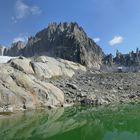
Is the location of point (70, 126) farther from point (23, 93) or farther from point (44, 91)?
point (44, 91)

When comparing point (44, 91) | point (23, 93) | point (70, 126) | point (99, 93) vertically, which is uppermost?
point (99, 93)

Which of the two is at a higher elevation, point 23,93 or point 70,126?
point 23,93

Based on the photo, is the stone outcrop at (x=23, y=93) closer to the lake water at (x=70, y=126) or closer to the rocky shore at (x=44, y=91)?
the rocky shore at (x=44, y=91)

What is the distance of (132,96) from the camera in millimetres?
86188

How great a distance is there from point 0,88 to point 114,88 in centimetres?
4080

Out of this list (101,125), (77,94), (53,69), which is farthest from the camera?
(53,69)

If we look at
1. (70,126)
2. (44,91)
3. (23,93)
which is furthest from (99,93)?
(70,126)

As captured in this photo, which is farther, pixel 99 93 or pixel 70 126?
pixel 99 93

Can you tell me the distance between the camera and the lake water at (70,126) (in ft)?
123

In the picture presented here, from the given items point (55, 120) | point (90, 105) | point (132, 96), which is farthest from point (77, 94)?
point (55, 120)

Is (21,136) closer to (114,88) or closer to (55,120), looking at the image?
(55,120)

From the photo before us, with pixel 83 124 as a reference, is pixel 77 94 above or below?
above

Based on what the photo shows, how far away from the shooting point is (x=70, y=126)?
45750mm

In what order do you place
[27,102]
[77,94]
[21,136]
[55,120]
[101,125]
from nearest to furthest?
[21,136] → [101,125] → [55,120] → [27,102] → [77,94]
